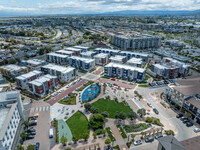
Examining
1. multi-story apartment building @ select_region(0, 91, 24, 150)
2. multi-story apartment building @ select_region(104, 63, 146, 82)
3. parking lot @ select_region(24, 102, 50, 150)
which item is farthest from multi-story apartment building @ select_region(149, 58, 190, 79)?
multi-story apartment building @ select_region(0, 91, 24, 150)

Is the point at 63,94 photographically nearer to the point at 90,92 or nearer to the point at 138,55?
the point at 90,92

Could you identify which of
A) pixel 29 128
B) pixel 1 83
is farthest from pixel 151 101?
pixel 1 83

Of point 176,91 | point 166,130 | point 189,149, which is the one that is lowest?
point 166,130

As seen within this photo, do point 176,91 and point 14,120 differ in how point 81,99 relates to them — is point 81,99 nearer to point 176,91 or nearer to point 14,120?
point 14,120

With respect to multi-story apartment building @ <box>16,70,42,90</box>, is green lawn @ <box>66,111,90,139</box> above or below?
below

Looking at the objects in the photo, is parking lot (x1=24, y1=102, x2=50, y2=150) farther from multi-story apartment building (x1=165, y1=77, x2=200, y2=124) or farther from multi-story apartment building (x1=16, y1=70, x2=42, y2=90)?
multi-story apartment building (x1=165, y1=77, x2=200, y2=124)

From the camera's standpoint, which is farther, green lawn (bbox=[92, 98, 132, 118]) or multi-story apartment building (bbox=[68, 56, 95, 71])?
multi-story apartment building (bbox=[68, 56, 95, 71])

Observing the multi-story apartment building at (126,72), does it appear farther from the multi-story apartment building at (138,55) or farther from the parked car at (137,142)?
the parked car at (137,142)
